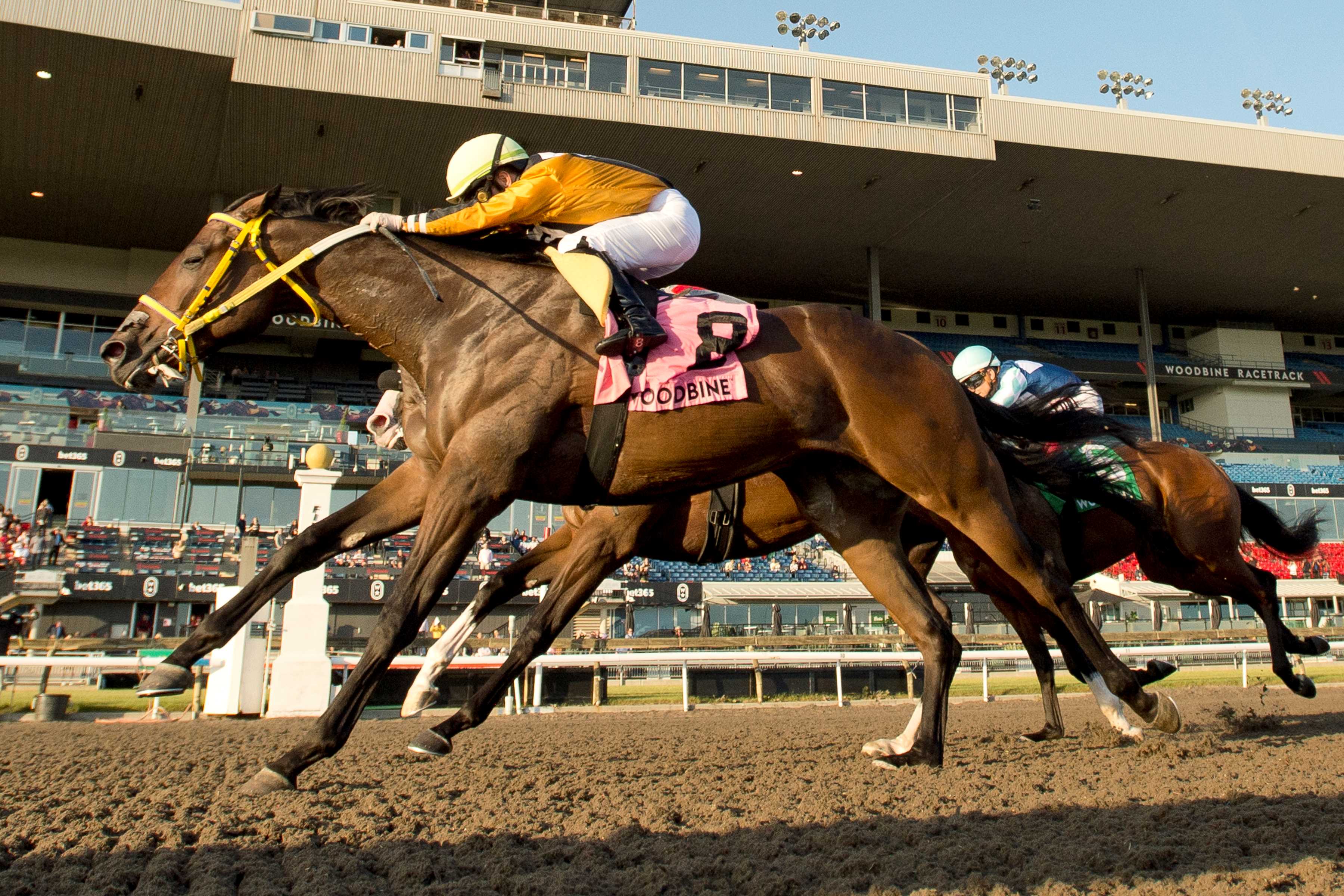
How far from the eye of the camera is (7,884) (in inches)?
88.5

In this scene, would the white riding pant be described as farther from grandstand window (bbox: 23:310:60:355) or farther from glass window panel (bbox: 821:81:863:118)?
grandstand window (bbox: 23:310:60:355)

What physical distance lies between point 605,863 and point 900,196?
1089 inches

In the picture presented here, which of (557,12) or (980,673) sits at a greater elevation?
(557,12)

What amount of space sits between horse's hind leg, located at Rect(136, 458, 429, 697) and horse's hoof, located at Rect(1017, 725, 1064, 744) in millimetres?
3766

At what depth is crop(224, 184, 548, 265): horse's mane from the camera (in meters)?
4.01

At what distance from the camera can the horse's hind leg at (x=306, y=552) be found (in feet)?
11.5

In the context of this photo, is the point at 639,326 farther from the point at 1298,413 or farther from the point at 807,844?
the point at 1298,413

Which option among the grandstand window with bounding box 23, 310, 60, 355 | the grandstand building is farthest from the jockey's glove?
the grandstand window with bounding box 23, 310, 60, 355

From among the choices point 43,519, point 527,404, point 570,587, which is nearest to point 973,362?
point 570,587

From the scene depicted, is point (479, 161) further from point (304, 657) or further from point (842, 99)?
point (842, 99)

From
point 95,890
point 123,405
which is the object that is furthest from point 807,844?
point 123,405

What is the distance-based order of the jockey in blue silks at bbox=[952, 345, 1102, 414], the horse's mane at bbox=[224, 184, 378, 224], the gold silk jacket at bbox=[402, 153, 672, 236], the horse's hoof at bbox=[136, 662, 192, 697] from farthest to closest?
the jockey in blue silks at bbox=[952, 345, 1102, 414] < the horse's mane at bbox=[224, 184, 378, 224] < the gold silk jacket at bbox=[402, 153, 672, 236] < the horse's hoof at bbox=[136, 662, 192, 697]

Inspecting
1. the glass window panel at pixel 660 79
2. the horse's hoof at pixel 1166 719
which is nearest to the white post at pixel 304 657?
the horse's hoof at pixel 1166 719

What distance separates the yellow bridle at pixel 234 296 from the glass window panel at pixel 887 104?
24.2 m
